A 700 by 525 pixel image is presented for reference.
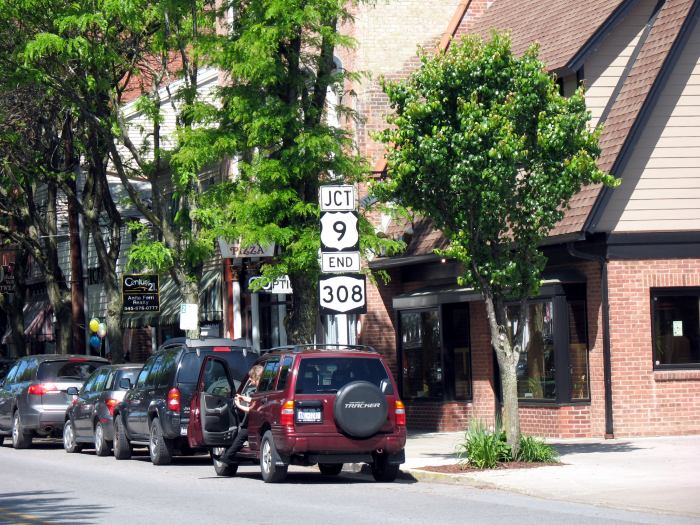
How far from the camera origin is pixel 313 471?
2020 centimetres

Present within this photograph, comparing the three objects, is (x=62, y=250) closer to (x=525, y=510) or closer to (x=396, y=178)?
(x=396, y=178)

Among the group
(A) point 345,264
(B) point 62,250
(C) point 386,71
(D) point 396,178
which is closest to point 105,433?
(A) point 345,264

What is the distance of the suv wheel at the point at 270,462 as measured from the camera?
17.5 meters

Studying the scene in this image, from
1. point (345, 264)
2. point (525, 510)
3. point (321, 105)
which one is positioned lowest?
point (525, 510)

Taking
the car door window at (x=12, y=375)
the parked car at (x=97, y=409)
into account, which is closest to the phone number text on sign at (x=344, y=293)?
the parked car at (x=97, y=409)

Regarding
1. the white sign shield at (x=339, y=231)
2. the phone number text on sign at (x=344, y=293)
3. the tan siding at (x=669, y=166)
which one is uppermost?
the tan siding at (x=669, y=166)

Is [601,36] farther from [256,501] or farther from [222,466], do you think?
[256,501]

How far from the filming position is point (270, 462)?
1766 cm

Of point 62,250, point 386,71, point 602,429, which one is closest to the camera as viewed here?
point 602,429

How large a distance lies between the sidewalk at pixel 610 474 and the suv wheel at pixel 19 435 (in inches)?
366

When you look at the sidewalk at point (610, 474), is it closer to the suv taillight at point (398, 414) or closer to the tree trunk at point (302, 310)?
the suv taillight at point (398, 414)

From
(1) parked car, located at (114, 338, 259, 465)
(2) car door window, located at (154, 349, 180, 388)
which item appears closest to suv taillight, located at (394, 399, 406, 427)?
(1) parked car, located at (114, 338, 259, 465)

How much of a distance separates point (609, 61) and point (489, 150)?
7.32 m

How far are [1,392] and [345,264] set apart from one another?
11814 mm
